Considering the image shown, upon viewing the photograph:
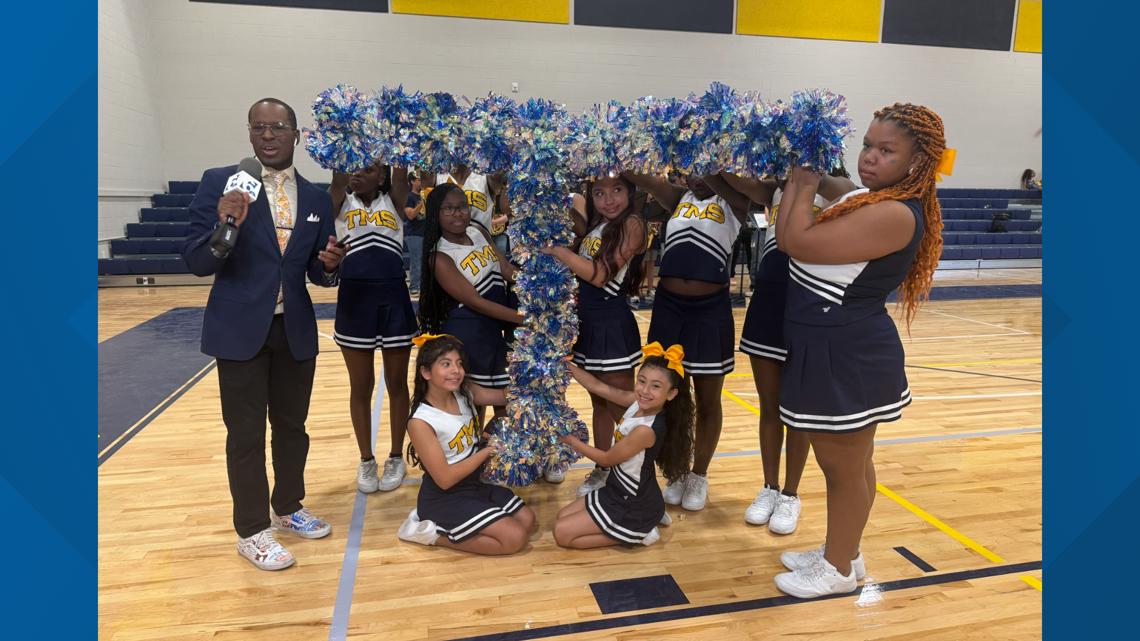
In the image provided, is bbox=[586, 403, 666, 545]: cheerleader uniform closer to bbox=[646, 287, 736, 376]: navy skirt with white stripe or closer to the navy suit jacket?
bbox=[646, 287, 736, 376]: navy skirt with white stripe

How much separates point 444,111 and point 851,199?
1.45 m

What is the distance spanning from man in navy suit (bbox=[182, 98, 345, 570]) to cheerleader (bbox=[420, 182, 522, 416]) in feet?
1.41

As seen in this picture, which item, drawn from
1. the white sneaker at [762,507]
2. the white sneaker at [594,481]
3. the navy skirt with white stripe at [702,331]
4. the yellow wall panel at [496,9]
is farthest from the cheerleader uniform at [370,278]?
the yellow wall panel at [496,9]

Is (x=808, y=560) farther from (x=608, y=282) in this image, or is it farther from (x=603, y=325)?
(x=608, y=282)

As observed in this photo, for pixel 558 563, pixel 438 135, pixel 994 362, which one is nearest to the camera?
pixel 438 135

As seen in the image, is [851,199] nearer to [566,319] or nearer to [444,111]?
[566,319]

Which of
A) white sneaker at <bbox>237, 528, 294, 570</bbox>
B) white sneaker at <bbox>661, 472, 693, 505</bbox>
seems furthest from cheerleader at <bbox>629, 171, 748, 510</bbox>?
white sneaker at <bbox>237, 528, 294, 570</bbox>

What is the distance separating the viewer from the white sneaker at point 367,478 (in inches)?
127

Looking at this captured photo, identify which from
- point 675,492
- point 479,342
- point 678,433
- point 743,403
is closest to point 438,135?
point 479,342

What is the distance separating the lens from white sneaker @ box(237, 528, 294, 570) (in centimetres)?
255

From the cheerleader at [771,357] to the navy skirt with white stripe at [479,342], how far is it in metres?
1.04

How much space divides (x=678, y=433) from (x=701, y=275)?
2.15 feet

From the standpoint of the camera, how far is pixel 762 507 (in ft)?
9.69

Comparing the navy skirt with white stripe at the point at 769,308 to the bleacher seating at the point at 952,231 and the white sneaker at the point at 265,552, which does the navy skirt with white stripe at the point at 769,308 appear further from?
the bleacher seating at the point at 952,231
